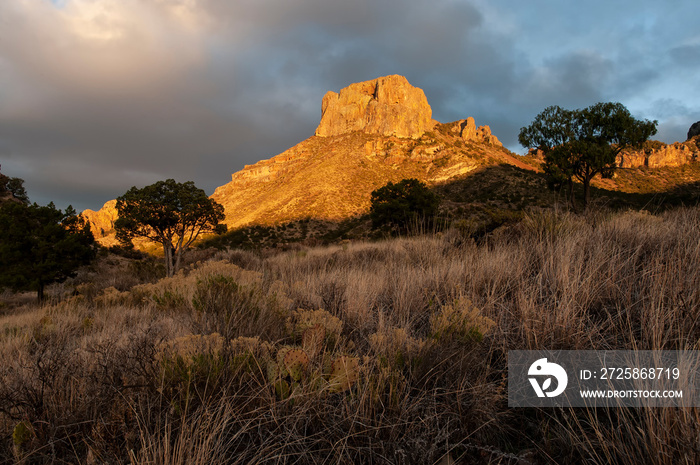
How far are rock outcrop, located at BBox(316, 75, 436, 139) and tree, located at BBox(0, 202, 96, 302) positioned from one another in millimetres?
75461

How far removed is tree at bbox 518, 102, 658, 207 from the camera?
2016 centimetres

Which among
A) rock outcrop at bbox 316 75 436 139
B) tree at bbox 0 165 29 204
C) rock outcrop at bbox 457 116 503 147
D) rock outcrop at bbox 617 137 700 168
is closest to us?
tree at bbox 0 165 29 204

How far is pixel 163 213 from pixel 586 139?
3054 centimetres

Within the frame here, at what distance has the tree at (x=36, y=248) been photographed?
14.2m

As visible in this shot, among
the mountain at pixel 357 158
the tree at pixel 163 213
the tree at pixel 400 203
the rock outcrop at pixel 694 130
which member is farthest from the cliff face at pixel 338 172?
the rock outcrop at pixel 694 130

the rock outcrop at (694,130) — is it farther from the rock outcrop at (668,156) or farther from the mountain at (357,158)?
the mountain at (357,158)

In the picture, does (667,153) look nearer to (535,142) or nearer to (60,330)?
→ (535,142)

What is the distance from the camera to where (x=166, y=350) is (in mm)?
1864

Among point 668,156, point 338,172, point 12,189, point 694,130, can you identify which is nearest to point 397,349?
point 12,189

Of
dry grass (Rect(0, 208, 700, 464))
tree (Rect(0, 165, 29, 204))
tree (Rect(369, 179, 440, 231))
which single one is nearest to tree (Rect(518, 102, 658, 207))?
tree (Rect(369, 179, 440, 231))

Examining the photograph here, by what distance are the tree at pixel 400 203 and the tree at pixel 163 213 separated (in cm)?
1712

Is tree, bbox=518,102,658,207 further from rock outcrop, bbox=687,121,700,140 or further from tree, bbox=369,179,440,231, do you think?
rock outcrop, bbox=687,121,700,140

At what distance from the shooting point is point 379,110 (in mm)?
88938

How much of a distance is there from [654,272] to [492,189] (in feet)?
174
